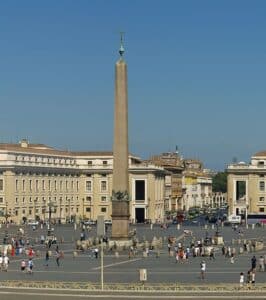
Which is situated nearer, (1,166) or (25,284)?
(25,284)

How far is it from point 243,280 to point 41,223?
208ft

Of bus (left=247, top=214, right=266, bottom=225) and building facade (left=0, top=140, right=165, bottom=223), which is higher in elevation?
building facade (left=0, top=140, right=165, bottom=223)

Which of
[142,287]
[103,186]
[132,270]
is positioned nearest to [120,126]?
[132,270]

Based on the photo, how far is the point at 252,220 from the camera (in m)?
100

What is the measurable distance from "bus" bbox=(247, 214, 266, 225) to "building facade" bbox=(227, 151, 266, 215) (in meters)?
9.75

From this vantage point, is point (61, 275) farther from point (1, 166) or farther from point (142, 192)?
point (142, 192)

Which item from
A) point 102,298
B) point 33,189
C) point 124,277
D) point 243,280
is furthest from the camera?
point 33,189

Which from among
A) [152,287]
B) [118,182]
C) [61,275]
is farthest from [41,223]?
[152,287]

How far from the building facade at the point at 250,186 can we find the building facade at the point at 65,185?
8735mm

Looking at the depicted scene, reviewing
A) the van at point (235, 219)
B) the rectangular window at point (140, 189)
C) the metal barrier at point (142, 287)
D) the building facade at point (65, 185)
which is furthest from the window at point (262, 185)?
the metal barrier at point (142, 287)

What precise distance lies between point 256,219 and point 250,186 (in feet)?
50.7

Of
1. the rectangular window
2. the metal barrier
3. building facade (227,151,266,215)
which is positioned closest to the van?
building facade (227,151,266,215)

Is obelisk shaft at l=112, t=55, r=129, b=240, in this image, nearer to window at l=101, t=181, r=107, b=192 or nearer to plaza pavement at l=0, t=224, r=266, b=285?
plaza pavement at l=0, t=224, r=266, b=285

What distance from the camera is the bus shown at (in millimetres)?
96831
